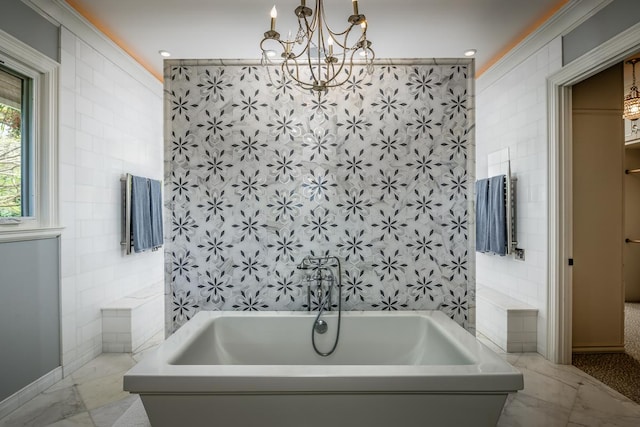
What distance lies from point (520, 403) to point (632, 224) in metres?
4.12

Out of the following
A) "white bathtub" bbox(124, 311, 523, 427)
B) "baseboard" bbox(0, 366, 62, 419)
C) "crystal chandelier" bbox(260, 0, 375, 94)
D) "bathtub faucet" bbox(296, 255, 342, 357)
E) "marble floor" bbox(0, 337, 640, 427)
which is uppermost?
"crystal chandelier" bbox(260, 0, 375, 94)

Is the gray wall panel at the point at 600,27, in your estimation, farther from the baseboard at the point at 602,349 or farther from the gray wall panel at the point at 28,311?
the gray wall panel at the point at 28,311

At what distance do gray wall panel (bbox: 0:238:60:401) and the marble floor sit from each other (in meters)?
0.20

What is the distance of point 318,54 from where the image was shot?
73.2 inches

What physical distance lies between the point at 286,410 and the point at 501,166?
3.16 m

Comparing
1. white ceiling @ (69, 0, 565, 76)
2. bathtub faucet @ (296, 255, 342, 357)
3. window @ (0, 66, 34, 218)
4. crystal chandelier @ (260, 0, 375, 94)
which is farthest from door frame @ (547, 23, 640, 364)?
window @ (0, 66, 34, 218)

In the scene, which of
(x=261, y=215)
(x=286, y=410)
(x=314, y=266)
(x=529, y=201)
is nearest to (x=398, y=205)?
(x=314, y=266)

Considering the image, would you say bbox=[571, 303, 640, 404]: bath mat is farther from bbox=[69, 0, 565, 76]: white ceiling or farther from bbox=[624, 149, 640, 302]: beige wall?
bbox=[69, 0, 565, 76]: white ceiling

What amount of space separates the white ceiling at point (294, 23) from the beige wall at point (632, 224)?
309 centimetres

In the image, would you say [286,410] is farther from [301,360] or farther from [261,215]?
[261,215]

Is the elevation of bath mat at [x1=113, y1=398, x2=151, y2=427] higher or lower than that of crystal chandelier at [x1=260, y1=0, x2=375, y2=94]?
Answer: lower

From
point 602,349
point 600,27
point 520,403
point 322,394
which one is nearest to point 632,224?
point 602,349

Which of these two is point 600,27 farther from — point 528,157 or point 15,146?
point 15,146

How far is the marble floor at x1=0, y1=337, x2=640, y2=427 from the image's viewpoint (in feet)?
6.58
